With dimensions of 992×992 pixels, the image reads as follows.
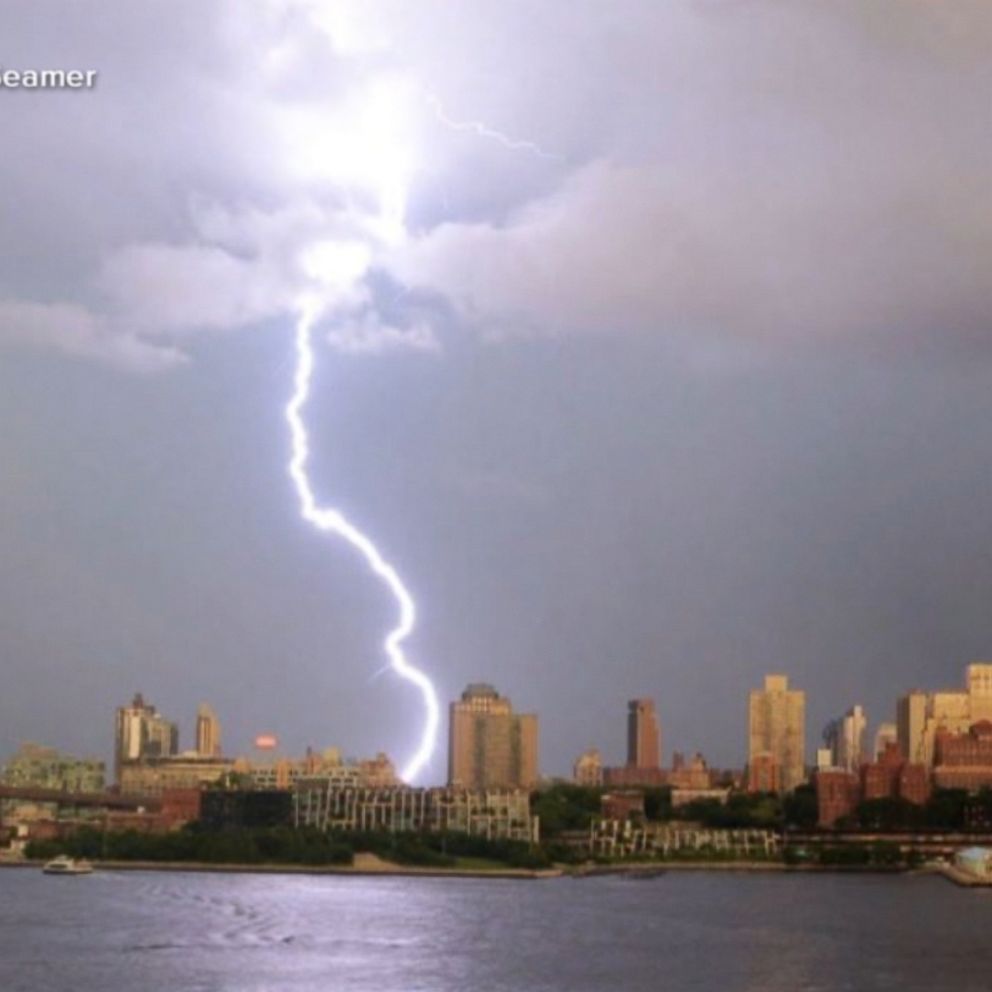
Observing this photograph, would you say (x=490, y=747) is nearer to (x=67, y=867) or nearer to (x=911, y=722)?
(x=911, y=722)

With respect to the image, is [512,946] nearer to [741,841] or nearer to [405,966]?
[405,966]

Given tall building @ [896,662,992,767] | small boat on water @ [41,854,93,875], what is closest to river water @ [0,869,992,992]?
small boat on water @ [41,854,93,875]

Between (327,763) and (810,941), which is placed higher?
(327,763)

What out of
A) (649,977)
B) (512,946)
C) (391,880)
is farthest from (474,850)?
(649,977)

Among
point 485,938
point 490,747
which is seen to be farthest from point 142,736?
point 485,938

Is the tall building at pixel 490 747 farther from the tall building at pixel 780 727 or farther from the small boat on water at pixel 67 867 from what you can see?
the small boat on water at pixel 67 867
